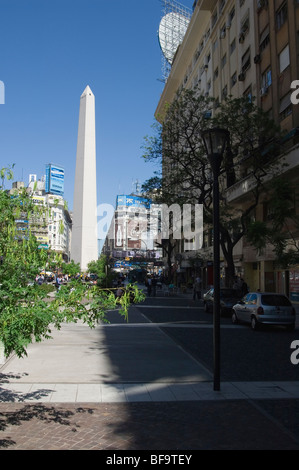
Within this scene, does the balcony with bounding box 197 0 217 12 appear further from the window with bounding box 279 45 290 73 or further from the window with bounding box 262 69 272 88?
the window with bounding box 279 45 290 73

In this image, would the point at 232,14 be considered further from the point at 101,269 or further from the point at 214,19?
the point at 101,269

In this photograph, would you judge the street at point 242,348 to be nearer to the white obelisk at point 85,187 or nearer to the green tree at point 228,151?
the green tree at point 228,151

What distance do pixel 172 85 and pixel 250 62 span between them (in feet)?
110

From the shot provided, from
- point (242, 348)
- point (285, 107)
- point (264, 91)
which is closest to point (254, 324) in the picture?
point (242, 348)

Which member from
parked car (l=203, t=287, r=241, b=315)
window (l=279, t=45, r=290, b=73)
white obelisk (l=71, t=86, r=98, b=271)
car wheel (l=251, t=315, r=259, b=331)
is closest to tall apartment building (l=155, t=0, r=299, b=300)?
window (l=279, t=45, r=290, b=73)

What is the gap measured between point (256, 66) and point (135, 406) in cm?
2945

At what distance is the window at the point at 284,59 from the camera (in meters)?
25.8

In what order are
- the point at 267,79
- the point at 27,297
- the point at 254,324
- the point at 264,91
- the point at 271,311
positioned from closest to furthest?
1. the point at 27,297
2. the point at 271,311
3. the point at 254,324
4. the point at 264,91
5. the point at 267,79

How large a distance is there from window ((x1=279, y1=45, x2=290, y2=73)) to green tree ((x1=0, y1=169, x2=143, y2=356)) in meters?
24.3

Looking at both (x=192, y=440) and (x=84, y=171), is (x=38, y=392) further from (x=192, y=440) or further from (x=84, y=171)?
(x=84, y=171)

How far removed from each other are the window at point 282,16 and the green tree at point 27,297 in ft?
85.1

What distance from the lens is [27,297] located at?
4922 mm

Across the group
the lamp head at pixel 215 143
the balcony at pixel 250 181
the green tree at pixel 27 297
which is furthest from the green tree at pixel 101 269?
the green tree at pixel 27 297
